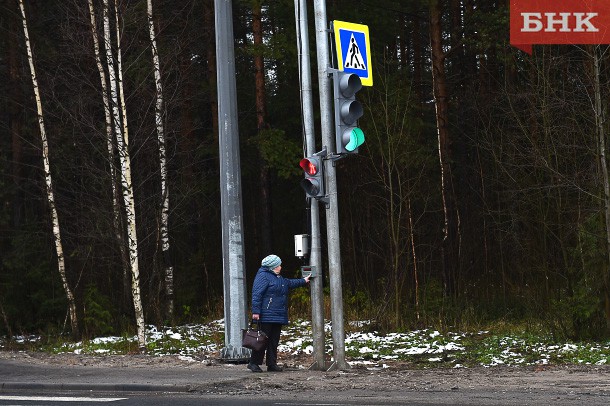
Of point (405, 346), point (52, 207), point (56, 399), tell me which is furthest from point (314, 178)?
point (52, 207)

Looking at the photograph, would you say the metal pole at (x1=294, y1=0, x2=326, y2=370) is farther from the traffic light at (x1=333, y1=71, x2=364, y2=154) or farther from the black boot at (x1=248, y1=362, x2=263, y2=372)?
the black boot at (x1=248, y1=362, x2=263, y2=372)

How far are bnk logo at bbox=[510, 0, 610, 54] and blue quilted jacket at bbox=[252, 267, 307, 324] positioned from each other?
6364 mm

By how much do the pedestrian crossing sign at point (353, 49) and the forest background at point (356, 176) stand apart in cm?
372

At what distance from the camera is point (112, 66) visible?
21.8 meters

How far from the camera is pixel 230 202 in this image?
17031mm

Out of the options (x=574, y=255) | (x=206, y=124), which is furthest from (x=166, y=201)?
(x=206, y=124)

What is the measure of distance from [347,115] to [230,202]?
9.53 ft

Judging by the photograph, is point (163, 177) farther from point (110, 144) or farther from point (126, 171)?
point (126, 171)

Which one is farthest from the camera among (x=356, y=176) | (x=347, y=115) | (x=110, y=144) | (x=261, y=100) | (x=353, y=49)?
(x=261, y=100)

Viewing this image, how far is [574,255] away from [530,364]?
3.02m

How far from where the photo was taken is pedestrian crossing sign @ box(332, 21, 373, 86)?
15398 mm

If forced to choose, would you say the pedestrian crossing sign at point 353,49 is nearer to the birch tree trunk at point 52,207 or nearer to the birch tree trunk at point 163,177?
the birch tree trunk at point 163,177

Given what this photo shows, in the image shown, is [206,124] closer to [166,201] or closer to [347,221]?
[347,221]

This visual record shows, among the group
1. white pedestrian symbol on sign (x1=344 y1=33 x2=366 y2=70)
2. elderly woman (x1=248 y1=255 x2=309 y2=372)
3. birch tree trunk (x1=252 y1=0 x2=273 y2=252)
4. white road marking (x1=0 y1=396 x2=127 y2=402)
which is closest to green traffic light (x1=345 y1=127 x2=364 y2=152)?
white pedestrian symbol on sign (x1=344 y1=33 x2=366 y2=70)
